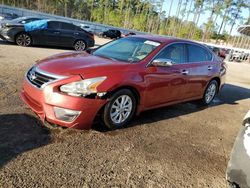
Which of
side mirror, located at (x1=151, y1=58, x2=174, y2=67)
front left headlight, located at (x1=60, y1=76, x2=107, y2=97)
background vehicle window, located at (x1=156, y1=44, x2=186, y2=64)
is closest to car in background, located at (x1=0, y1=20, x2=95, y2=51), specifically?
background vehicle window, located at (x1=156, y1=44, x2=186, y2=64)

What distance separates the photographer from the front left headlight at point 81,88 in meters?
4.12

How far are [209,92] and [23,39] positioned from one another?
9754 mm

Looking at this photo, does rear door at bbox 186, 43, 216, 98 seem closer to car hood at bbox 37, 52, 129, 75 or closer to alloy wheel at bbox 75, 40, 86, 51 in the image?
car hood at bbox 37, 52, 129, 75

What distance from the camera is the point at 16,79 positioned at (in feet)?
22.8

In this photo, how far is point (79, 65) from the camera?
4.54 m

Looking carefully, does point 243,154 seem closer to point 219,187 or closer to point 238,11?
point 219,187

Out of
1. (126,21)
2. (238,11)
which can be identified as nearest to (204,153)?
(238,11)

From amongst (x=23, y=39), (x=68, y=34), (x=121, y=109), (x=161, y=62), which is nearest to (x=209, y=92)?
(x=161, y=62)

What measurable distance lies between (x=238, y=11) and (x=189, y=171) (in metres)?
66.5

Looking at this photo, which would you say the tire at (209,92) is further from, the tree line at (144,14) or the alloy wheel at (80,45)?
the tree line at (144,14)

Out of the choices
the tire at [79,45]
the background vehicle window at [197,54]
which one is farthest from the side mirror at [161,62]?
the tire at [79,45]

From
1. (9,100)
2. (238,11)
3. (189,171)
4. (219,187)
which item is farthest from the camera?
(238,11)

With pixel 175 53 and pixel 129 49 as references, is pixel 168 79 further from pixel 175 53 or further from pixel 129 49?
pixel 129 49

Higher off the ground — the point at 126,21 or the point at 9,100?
the point at 9,100
